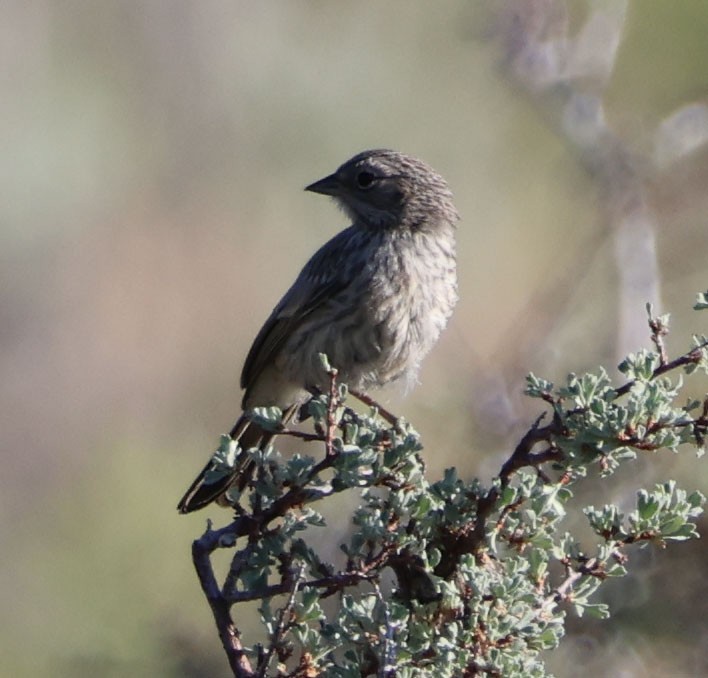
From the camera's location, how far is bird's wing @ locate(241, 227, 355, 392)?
5.37 meters

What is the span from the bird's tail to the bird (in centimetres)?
1

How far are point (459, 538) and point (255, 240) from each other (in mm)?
7691

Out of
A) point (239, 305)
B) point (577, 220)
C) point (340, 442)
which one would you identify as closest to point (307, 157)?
point (239, 305)

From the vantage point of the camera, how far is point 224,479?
177 inches

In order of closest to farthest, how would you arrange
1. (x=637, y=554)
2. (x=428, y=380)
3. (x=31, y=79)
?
(x=637, y=554) → (x=428, y=380) → (x=31, y=79)

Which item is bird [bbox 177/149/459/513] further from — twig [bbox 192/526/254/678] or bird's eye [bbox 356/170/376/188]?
twig [bbox 192/526/254/678]

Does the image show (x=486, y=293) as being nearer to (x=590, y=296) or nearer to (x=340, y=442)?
(x=590, y=296)

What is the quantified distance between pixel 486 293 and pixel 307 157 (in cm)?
173

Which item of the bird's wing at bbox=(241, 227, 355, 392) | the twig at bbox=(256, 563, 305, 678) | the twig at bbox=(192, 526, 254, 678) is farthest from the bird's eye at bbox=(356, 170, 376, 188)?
the twig at bbox=(256, 563, 305, 678)

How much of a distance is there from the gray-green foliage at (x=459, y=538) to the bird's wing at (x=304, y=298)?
2252 millimetres

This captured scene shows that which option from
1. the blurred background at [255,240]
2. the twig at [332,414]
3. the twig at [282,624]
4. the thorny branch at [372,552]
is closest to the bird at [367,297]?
the blurred background at [255,240]

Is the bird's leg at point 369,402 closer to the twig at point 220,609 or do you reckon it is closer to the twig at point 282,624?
the twig at point 220,609

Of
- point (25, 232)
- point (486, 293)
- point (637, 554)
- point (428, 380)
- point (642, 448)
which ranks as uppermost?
point (25, 232)

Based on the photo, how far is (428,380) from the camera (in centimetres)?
834
